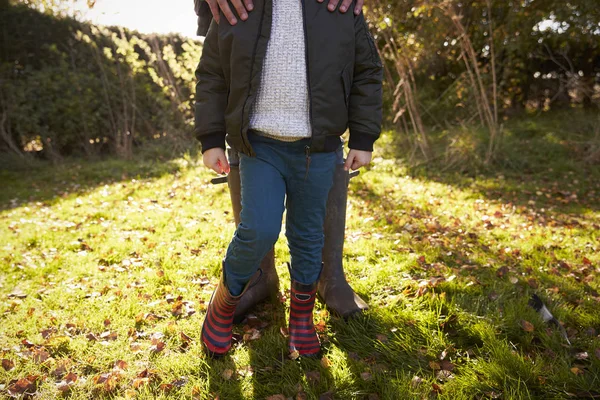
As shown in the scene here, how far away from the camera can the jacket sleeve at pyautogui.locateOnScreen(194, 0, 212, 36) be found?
7.11 feet

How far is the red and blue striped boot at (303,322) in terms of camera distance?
2.16 meters

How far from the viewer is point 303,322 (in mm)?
2199

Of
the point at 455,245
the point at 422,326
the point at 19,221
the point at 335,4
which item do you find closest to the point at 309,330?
the point at 422,326

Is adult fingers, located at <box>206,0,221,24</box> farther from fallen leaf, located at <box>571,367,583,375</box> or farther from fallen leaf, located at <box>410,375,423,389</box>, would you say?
fallen leaf, located at <box>571,367,583,375</box>

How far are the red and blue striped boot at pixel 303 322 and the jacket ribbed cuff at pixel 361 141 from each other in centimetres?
68

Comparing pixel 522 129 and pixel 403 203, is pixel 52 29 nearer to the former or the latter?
pixel 403 203

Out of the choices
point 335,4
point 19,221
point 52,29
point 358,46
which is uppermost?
point 52,29

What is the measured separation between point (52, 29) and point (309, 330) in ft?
30.9

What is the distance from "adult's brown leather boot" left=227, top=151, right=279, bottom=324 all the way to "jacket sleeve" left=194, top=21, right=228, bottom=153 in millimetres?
344

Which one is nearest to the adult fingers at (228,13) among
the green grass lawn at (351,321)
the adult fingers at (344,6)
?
the adult fingers at (344,6)

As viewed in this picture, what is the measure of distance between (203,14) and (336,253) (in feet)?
4.69

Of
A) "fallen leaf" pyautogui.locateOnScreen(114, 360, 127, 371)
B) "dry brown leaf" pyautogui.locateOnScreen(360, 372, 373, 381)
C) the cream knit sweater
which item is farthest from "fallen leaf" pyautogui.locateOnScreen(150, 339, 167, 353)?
the cream knit sweater

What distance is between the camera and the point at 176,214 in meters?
4.72

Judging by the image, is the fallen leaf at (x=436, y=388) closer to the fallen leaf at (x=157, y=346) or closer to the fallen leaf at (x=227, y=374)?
the fallen leaf at (x=227, y=374)
